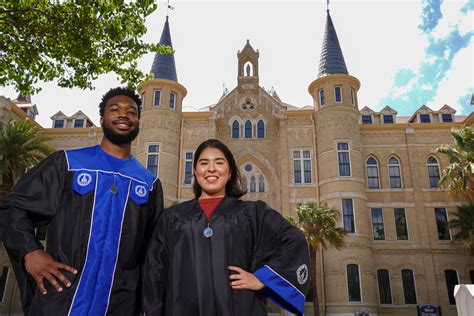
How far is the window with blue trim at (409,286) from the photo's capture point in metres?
24.6

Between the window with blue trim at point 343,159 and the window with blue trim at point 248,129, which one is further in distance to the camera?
the window with blue trim at point 248,129

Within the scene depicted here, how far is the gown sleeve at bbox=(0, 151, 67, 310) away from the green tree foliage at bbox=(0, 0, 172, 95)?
5.84m

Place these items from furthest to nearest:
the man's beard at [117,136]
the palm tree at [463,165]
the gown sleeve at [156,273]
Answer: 1. the palm tree at [463,165]
2. the man's beard at [117,136]
3. the gown sleeve at [156,273]

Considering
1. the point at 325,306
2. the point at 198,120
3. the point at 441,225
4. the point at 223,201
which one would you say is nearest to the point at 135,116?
the point at 223,201

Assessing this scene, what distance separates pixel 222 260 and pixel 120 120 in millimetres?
1561

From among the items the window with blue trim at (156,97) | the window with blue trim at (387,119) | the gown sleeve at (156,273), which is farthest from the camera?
the window with blue trim at (387,119)

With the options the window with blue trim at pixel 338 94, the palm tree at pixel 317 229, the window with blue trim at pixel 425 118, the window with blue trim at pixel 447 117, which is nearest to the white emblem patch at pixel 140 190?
the palm tree at pixel 317 229

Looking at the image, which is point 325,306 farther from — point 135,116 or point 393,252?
point 135,116

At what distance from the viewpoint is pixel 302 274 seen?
2988mm

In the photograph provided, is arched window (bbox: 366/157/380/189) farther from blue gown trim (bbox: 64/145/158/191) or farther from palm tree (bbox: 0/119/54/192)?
blue gown trim (bbox: 64/145/158/191)

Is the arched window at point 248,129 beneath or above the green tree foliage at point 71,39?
above

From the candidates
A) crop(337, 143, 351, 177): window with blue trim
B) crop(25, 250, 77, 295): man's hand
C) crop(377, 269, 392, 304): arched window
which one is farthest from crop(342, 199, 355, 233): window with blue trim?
crop(25, 250, 77, 295): man's hand

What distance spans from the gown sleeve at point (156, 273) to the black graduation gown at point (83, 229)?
13cm

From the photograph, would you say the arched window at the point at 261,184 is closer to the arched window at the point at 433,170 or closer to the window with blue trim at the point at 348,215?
the window with blue trim at the point at 348,215
